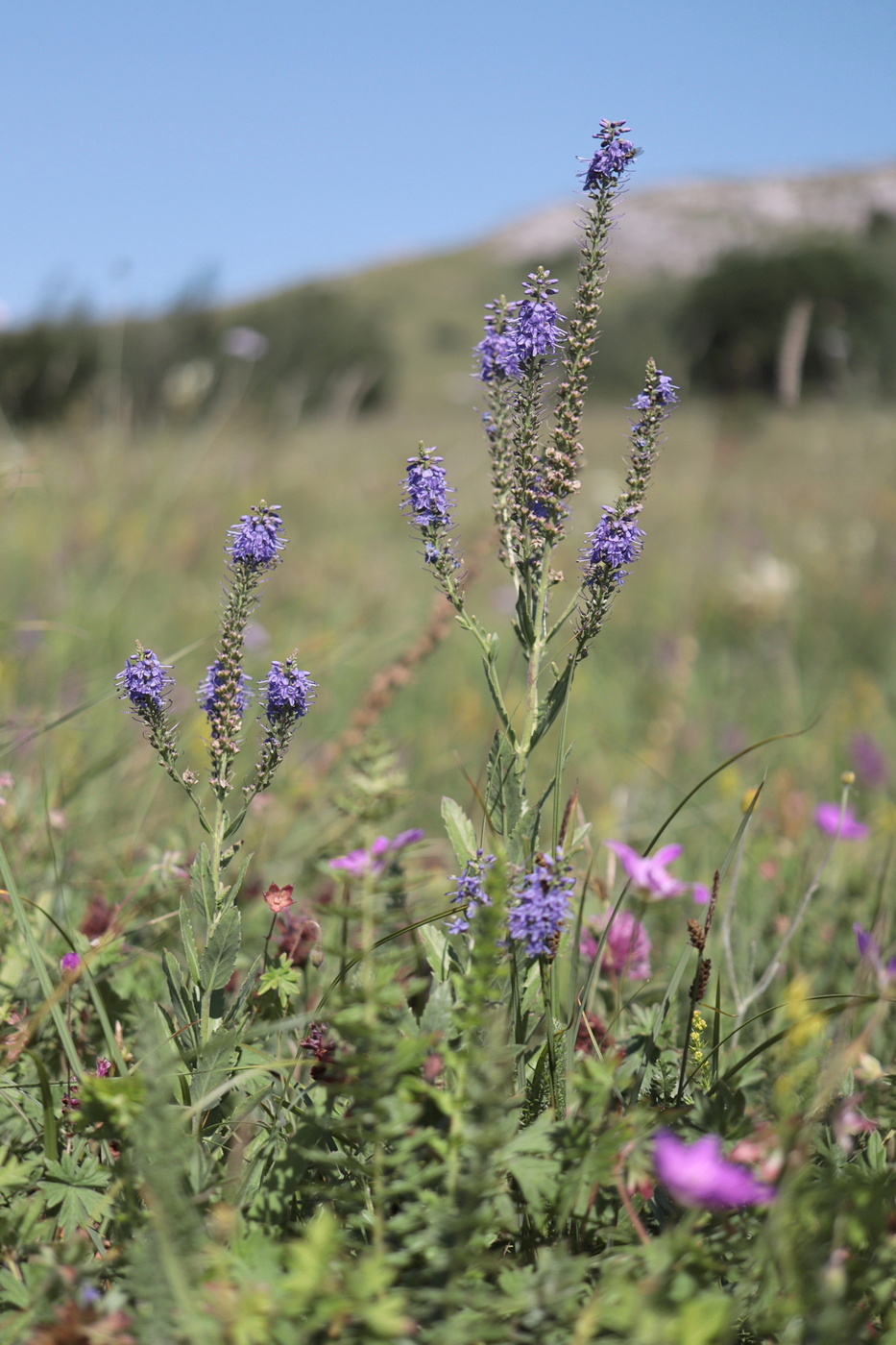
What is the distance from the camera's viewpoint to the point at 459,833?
129 centimetres

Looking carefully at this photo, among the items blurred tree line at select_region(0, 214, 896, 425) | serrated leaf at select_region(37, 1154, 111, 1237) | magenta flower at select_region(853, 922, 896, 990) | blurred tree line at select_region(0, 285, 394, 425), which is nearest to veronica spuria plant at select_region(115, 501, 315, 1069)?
serrated leaf at select_region(37, 1154, 111, 1237)

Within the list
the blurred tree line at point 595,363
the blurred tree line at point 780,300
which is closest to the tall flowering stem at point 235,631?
the blurred tree line at point 595,363

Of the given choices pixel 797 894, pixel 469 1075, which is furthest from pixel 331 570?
pixel 469 1075

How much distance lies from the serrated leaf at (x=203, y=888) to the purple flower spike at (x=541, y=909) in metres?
0.39

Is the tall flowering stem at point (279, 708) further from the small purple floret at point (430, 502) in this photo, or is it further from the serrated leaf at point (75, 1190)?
the serrated leaf at point (75, 1190)

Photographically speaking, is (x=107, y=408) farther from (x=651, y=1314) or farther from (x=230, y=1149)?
(x=651, y=1314)

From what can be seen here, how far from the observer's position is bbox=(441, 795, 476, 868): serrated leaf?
1284 millimetres

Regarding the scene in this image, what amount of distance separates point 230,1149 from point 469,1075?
0.40 m

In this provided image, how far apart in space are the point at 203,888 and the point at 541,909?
1.45 ft

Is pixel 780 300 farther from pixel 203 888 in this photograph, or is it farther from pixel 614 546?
pixel 203 888

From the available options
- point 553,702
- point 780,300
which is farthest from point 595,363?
point 553,702

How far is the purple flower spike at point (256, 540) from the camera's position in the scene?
1.26m

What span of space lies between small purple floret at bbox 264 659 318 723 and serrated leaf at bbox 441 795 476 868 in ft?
0.79

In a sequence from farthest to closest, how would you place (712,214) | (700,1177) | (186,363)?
(712,214) < (186,363) < (700,1177)
